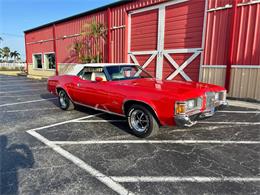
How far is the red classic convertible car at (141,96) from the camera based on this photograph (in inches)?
139

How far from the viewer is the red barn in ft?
23.2

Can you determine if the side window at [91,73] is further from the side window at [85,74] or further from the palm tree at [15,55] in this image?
the palm tree at [15,55]

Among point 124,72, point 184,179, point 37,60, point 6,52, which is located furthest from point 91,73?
point 6,52

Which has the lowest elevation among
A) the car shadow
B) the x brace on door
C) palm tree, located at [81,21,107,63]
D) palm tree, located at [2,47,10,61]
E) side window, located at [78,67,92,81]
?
the car shadow

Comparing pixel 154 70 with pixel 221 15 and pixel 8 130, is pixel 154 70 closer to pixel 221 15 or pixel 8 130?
pixel 221 15

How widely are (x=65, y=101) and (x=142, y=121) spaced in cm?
339

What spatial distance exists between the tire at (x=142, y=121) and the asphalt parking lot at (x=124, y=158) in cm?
18

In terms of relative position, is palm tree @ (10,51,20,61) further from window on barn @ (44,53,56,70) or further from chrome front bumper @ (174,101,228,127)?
chrome front bumper @ (174,101,228,127)

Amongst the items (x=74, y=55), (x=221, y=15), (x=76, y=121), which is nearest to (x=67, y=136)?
(x=76, y=121)

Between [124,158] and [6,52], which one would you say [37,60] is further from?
[6,52]

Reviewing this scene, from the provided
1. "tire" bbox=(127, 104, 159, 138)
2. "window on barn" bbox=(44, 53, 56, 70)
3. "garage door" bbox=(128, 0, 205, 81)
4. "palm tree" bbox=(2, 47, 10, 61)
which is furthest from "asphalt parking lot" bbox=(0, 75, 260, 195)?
"palm tree" bbox=(2, 47, 10, 61)

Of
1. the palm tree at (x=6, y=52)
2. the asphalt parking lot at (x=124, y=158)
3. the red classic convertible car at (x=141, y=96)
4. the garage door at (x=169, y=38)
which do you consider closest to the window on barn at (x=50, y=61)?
the garage door at (x=169, y=38)

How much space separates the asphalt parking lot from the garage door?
13.5ft

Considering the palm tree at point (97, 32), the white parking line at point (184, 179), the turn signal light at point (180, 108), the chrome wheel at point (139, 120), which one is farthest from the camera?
the palm tree at point (97, 32)
